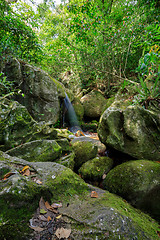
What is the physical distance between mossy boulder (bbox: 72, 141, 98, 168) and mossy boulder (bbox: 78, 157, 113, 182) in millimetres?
205

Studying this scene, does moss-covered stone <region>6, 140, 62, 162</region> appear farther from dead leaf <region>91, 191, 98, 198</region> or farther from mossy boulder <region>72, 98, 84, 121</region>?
mossy boulder <region>72, 98, 84, 121</region>

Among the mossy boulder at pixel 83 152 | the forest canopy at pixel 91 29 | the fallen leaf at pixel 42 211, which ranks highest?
the forest canopy at pixel 91 29

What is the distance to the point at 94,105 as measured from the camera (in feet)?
32.3

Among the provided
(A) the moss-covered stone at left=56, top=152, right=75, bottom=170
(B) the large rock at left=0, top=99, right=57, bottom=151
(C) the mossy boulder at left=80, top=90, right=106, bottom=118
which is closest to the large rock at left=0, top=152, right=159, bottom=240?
(A) the moss-covered stone at left=56, top=152, right=75, bottom=170

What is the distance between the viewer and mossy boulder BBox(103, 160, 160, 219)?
2.29 m

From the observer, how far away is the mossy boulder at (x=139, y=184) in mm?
2295

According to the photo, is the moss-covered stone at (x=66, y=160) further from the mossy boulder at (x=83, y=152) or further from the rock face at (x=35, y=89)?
the rock face at (x=35, y=89)

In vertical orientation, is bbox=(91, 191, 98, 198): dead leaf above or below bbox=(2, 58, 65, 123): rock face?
below

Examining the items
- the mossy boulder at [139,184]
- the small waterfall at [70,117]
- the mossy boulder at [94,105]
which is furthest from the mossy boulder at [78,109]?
the mossy boulder at [139,184]

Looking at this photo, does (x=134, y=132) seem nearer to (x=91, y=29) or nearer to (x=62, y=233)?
(x=62, y=233)

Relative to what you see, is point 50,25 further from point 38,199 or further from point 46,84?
point 38,199

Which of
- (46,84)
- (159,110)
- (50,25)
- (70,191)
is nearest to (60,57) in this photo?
(50,25)

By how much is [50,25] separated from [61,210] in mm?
12361

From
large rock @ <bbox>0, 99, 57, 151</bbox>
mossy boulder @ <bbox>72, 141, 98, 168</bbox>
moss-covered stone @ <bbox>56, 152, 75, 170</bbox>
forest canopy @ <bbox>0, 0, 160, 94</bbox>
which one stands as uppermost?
forest canopy @ <bbox>0, 0, 160, 94</bbox>
